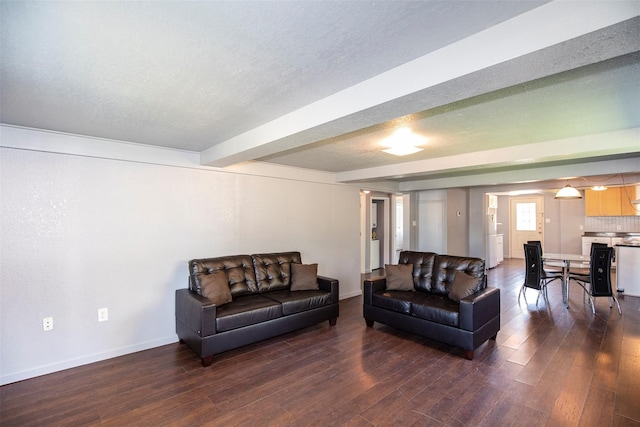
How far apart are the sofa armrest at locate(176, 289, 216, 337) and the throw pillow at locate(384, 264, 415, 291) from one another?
227cm

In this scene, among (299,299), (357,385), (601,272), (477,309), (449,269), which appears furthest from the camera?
(601,272)

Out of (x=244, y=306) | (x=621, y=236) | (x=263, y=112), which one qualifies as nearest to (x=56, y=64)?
(x=263, y=112)

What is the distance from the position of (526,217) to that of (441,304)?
8.63 meters

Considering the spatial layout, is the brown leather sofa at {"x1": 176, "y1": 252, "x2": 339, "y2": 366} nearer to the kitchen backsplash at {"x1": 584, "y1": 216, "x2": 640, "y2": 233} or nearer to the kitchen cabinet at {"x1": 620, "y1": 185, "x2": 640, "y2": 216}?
the kitchen cabinet at {"x1": 620, "y1": 185, "x2": 640, "y2": 216}

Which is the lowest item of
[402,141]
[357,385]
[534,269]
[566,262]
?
[357,385]

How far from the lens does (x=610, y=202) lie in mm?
7457

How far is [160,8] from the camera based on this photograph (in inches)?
48.0

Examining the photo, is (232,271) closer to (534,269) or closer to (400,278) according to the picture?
(400,278)

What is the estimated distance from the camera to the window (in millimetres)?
9805

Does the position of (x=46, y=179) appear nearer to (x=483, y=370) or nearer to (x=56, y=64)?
(x=56, y=64)

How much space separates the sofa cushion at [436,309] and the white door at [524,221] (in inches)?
317

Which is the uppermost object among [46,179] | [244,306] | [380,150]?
[380,150]

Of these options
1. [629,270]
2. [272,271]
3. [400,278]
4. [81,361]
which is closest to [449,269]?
[400,278]

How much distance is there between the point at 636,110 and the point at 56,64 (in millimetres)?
4108
